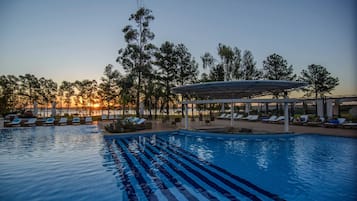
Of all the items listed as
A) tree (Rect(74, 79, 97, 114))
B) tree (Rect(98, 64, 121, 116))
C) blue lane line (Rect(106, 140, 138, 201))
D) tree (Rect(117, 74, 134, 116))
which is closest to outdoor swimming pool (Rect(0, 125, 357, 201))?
blue lane line (Rect(106, 140, 138, 201))

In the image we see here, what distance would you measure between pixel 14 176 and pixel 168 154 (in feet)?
16.7

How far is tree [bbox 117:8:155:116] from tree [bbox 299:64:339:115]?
75.2 ft

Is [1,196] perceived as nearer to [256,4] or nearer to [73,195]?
[73,195]

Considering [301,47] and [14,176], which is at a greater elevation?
[301,47]

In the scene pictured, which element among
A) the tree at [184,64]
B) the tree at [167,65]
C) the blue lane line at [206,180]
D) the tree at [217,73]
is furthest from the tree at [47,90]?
the blue lane line at [206,180]

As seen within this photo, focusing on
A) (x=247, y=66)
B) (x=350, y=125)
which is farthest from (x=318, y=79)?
(x=350, y=125)

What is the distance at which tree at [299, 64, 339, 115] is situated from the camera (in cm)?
2781

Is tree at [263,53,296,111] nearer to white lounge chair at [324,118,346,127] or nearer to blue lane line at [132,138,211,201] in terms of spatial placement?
white lounge chair at [324,118,346,127]

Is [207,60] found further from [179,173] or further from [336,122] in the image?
[179,173]

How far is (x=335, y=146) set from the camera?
30.3 ft

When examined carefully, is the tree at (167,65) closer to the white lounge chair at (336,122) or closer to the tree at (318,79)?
the white lounge chair at (336,122)

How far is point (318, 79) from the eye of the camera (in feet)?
91.8

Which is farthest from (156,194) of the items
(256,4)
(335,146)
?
(256,4)

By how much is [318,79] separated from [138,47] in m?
26.1
